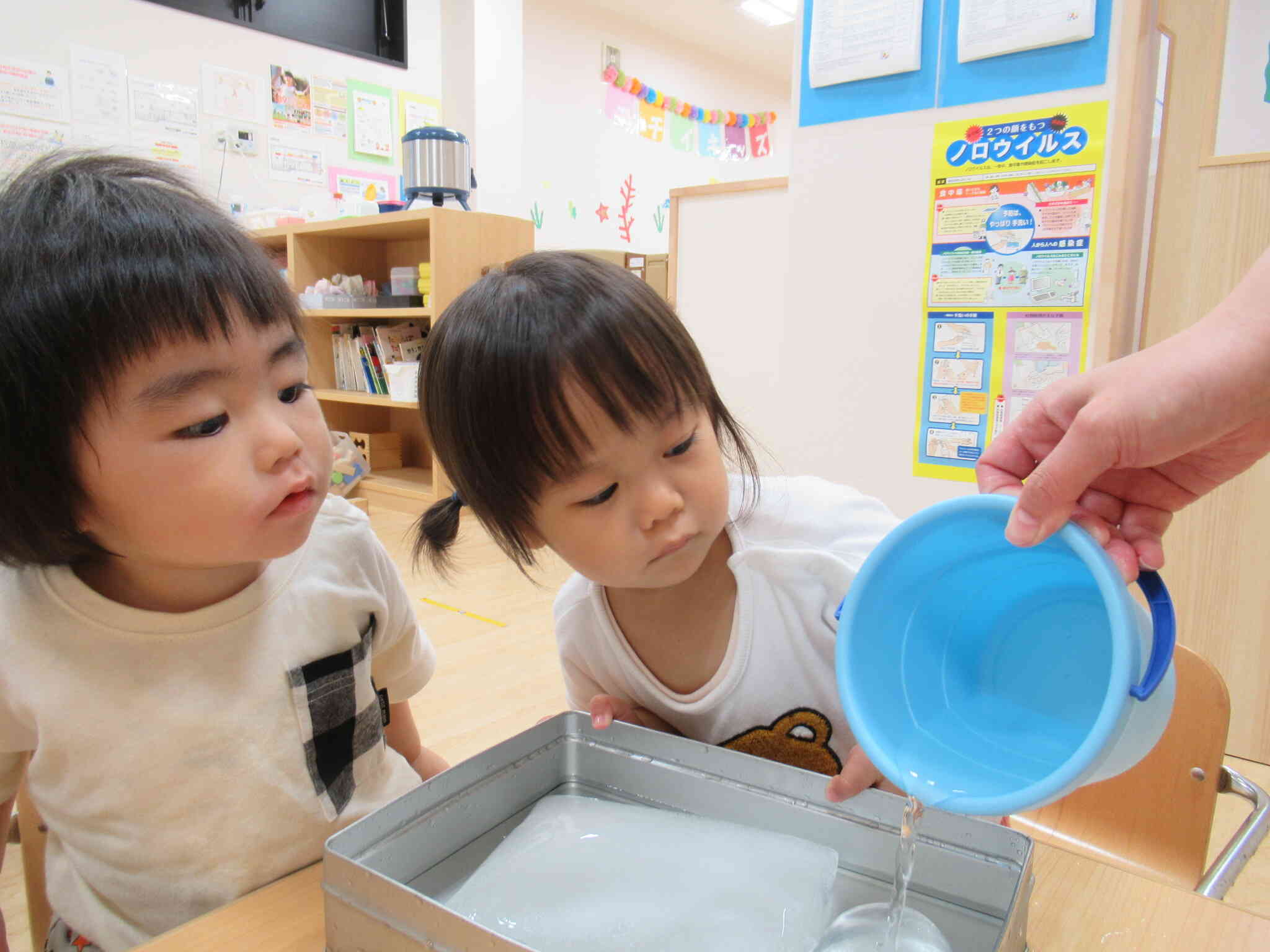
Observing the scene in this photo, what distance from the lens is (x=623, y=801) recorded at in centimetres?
59

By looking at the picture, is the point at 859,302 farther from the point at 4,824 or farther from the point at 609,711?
the point at 4,824

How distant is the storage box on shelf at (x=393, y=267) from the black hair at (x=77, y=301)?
204 cm

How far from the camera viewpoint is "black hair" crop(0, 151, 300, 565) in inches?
21.5

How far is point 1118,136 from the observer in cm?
148

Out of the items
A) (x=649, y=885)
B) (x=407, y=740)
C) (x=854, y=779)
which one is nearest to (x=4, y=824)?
(x=407, y=740)

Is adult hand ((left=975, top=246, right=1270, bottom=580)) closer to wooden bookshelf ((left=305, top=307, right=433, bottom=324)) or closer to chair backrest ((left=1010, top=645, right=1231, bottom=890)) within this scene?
chair backrest ((left=1010, top=645, right=1231, bottom=890))

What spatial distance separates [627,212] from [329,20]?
1965 mm

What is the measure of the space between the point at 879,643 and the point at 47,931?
74cm

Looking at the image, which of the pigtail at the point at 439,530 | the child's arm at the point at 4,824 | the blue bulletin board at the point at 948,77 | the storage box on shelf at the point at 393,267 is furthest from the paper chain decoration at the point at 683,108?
the child's arm at the point at 4,824

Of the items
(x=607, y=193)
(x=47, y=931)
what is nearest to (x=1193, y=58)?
(x=47, y=931)

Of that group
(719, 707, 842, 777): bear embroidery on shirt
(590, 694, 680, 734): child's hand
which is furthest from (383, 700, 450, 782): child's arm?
(719, 707, 842, 777): bear embroidery on shirt

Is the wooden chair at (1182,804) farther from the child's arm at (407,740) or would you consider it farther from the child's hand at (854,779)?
the child's arm at (407,740)

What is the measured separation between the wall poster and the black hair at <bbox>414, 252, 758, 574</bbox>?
1.08 meters

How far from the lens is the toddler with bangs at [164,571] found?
22.0 inches
